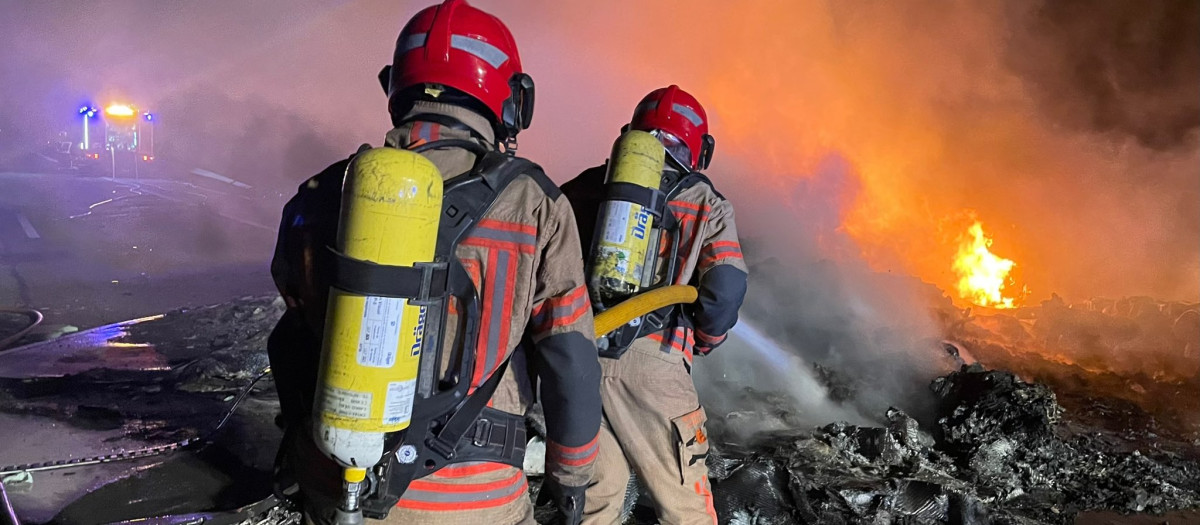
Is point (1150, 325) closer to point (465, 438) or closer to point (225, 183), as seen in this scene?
point (465, 438)

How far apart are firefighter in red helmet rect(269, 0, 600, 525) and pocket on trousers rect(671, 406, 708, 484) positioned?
113 cm

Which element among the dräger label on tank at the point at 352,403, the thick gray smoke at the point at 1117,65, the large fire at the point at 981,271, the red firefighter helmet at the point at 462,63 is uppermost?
the thick gray smoke at the point at 1117,65

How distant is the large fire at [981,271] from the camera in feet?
38.8

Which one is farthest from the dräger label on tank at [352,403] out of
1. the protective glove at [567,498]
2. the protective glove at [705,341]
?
the protective glove at [705,341]

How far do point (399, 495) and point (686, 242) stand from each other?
1836mm

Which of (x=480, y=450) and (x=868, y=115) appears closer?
(x=480, y=450)

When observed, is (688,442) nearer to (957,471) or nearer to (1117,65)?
(957,471)

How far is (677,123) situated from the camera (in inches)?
133

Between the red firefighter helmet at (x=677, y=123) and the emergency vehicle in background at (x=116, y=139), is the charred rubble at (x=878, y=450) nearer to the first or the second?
the red firefighter helmet at (x=677, y=123)

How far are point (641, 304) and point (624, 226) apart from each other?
0.32 metres

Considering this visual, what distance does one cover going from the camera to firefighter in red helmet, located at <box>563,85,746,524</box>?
2885mm

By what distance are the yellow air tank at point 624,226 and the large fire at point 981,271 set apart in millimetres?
11460

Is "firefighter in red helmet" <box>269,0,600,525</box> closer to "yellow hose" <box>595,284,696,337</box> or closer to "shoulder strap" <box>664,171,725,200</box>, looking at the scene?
"yellow hose" <box>595,284,696,337</box>

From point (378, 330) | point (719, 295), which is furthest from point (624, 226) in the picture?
point (378, 330)
